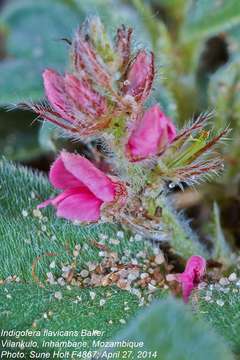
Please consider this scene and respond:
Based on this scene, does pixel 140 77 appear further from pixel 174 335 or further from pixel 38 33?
pixel 38 33

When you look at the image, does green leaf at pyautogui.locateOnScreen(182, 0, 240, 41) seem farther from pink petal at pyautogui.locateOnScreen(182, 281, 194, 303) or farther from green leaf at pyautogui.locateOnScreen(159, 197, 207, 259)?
pink petal at pyautogui.locateOnScreen(182, 281, 194, 303)

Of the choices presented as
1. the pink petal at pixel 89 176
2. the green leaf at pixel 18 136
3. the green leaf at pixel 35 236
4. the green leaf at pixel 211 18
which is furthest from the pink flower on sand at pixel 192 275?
the green leaf at pixel 18 136

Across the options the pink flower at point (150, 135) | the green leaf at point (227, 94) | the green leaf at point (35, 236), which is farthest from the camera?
the green leaf at point (227, 94)

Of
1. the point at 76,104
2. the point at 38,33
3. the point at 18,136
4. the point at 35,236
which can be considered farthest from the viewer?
the point at 38,33

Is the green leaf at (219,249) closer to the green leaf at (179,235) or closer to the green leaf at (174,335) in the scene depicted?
the green leaf at (179,235)

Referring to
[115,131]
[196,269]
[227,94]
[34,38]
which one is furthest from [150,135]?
[34,38]

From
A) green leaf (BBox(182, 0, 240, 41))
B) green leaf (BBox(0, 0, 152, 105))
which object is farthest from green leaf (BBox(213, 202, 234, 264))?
green leaf (BBox(0, 0, 152, 105))
